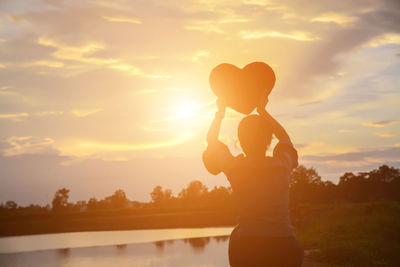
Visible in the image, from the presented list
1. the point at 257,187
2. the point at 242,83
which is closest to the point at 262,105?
the point at 242,83

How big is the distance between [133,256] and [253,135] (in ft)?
47.9

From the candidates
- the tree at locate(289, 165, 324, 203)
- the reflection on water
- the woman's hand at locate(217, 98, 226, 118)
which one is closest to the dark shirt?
the woman's hand at locate(217, 98, 226, 118)

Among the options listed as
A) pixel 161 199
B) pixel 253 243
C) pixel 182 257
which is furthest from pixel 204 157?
pixel 161 199

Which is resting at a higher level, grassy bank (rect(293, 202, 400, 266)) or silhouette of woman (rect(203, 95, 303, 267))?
silhouette of woman (rect(203, 95, 303, 267))

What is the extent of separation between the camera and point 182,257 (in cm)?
1505

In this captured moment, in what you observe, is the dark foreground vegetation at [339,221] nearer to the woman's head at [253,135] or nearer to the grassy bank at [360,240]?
the grassy bank at [360,240]

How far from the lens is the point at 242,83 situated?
2701mm

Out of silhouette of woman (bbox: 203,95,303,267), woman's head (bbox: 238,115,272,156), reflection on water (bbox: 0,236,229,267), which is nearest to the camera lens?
silhouette of woman (bbox: 203,95,303,267)

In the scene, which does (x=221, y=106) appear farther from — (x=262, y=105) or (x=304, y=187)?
(x=304, y=187)

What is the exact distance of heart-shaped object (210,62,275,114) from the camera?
8.72ft

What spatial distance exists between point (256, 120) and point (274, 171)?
346 millimetres

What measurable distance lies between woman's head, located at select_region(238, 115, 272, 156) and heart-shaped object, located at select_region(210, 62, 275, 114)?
0.15 meters

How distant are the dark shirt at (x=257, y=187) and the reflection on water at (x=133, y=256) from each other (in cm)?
1100

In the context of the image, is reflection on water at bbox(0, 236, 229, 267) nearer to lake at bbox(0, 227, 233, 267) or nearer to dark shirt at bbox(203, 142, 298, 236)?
lake at bbox(0, 227, 233, 267)
